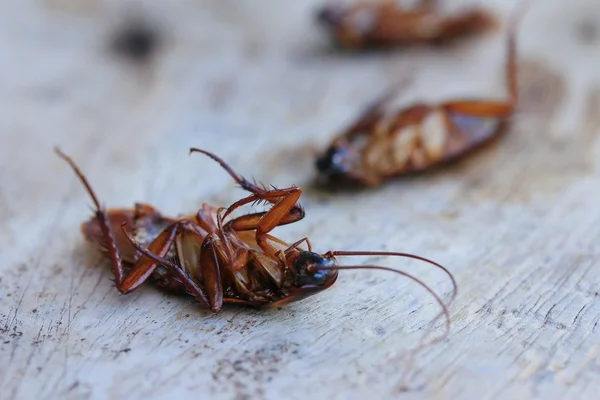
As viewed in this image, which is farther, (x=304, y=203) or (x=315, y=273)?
(x=304, y=203)

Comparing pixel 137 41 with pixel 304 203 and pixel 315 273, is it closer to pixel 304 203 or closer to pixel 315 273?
pixel 304 203

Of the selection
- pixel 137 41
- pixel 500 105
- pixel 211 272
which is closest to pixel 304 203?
pixel 211 272

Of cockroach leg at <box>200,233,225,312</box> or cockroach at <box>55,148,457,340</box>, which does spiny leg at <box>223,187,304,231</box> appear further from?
cockroach leg at <box>200,233,225,312</box>

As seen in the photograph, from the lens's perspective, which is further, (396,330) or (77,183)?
(77,183)

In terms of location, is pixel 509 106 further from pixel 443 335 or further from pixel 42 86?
pixel 42 86

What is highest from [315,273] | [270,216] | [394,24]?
[394,24]

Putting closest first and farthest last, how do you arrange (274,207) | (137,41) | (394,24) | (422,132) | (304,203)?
(274,207)
(304,203)
(422,132)
(137,41)
(394,24)

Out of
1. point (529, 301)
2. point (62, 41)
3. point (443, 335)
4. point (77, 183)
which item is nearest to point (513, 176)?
point (529, 301)
